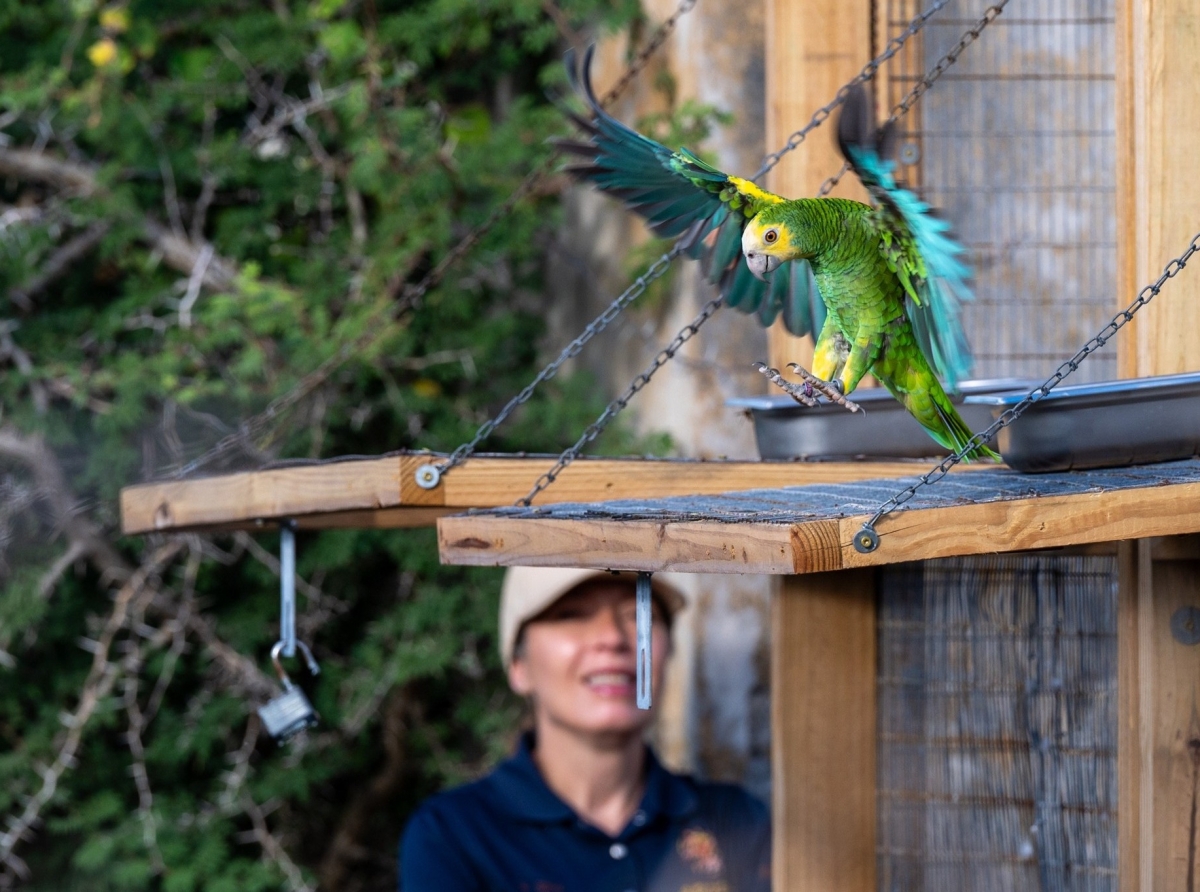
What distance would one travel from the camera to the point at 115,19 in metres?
2.62

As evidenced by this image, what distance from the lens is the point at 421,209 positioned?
261cm

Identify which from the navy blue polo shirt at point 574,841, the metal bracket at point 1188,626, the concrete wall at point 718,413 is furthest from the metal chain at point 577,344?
the concrete wall at point 718,413

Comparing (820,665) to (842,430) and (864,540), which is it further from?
(864,540)

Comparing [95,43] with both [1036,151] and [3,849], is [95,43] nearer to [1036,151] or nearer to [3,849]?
[3,849]

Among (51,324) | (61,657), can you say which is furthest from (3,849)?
(51,324)

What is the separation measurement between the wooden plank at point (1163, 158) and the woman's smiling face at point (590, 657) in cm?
88

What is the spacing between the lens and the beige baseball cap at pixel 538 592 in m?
1.96

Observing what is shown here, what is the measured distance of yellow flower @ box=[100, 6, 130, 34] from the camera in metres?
2.62

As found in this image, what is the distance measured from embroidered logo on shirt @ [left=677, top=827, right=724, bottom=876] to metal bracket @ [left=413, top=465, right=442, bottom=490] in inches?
35.4

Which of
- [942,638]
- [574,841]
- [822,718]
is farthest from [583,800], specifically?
[942,638]

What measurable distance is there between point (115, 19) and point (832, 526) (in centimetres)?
212

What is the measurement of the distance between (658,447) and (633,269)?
33 centimetres

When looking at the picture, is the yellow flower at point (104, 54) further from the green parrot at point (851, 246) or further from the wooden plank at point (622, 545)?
the wooden plank at point (622, 545)

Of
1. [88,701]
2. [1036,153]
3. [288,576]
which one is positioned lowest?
[88,701]
